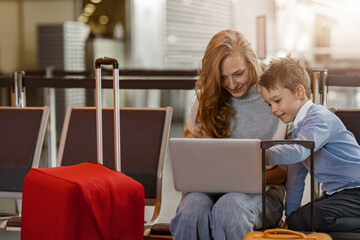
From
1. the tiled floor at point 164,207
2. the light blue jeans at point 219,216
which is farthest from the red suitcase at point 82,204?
the tiled floor at point 164,207

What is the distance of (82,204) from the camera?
6.93ft

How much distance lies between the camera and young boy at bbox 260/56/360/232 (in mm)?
2154

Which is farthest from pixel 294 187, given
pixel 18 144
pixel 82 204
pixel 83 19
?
pixel 83 19

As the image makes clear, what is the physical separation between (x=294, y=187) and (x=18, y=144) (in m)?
1.61

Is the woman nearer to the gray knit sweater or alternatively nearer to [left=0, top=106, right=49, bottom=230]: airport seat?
the gray knit sweater

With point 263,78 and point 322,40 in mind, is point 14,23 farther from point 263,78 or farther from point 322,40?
point 263,78

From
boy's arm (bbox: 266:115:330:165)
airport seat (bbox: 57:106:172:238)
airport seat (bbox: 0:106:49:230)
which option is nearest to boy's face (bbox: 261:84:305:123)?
boy's arm (bbox: 266:115:330:165)

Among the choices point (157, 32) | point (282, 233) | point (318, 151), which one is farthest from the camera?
point (157, 32)

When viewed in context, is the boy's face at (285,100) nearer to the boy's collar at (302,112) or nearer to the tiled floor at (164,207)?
the boy's collar at (302,112)

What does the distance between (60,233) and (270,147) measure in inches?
34.3

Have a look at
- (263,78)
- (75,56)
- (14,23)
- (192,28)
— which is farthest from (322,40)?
(263,78)

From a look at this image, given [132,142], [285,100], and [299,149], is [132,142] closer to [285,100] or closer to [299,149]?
[285,100]

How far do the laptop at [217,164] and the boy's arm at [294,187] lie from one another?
0.28m

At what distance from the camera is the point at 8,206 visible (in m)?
3.75
